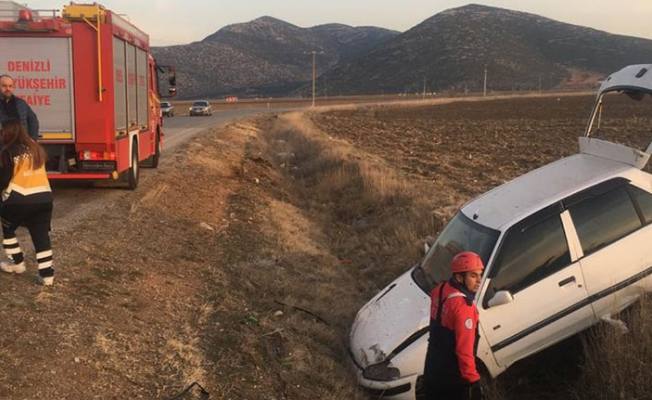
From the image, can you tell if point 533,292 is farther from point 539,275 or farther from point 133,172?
point 133,172

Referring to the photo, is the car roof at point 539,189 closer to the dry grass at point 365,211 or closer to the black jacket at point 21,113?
the dry grass at point 365,211

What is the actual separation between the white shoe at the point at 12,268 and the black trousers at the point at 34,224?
301 mm

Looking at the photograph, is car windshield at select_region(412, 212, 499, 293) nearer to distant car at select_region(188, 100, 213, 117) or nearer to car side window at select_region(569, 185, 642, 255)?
car side window at select_region(569, 185, 642, 255)

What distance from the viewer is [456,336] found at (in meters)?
4.13

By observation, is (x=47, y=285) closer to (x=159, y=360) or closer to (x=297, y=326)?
(x=159, y=360)

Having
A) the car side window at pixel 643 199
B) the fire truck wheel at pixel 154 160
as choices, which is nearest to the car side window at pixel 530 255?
the car side window at pixel 643 199

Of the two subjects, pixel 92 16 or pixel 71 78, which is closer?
pixel 92 16

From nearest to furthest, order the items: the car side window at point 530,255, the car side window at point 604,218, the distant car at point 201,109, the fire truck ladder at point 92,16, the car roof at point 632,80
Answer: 1. the car side window at point 530,255
2. the car side window at point 604,218
3. the car roof at point 632,80
4. the fire truck ladder at point 92,16
5. the distant car at point 201,109

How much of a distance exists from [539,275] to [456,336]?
1955 millimetres

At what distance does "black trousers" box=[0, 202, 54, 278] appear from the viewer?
245 inches

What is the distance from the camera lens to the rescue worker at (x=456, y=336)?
13.4ft

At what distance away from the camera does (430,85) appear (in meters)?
160

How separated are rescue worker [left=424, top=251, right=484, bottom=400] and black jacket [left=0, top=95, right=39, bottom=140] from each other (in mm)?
5269

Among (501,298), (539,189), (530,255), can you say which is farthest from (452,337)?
(539,189)
